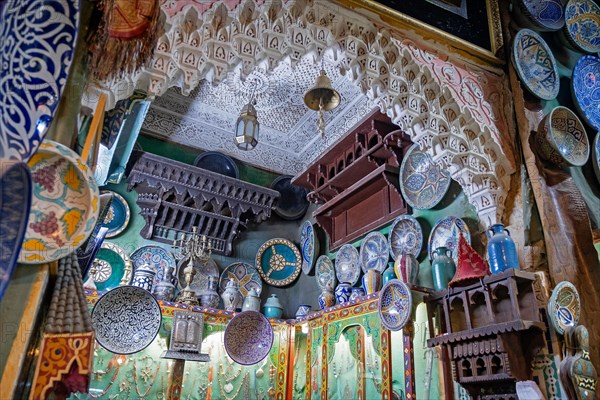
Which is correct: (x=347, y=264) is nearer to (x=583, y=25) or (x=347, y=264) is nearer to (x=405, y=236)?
(x=405, y=236)

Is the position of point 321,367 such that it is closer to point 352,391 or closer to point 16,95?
point 352,391

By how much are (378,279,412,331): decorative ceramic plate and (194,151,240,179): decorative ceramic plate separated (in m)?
3.25

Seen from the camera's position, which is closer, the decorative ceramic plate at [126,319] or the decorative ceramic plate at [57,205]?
the decorative ceramic plate at [57,205]

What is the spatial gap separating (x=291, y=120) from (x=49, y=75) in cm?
435

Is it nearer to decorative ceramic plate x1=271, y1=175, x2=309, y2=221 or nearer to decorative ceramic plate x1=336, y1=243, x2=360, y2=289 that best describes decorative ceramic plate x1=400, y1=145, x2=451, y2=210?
decorative ceramic plate x1=336, y1=243, x2=360, y2=289

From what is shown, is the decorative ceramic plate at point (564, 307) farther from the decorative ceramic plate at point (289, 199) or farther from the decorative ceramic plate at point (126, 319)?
the decorative ceramic plate at point (289, 199)

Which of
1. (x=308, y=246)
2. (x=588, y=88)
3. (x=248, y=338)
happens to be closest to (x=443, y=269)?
(x=588, y=88)

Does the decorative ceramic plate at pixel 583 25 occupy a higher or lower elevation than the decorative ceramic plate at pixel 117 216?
higher

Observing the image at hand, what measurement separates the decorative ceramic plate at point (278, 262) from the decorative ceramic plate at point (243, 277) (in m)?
0.12

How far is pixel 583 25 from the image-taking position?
160 inches

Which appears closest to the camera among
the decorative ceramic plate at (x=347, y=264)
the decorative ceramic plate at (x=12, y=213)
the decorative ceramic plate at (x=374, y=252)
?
the decorative ceramic plate at (x=12, y=213)

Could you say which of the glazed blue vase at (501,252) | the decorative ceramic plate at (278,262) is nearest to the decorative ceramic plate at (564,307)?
the glazed blue vase at (501,252)

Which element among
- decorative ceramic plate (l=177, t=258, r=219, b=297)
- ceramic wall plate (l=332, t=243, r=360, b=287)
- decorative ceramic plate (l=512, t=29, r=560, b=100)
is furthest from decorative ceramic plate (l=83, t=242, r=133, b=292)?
decorative ceramic plate (l=512, t=29, r=560, b=100)

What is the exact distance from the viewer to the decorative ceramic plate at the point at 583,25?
3.96 m
